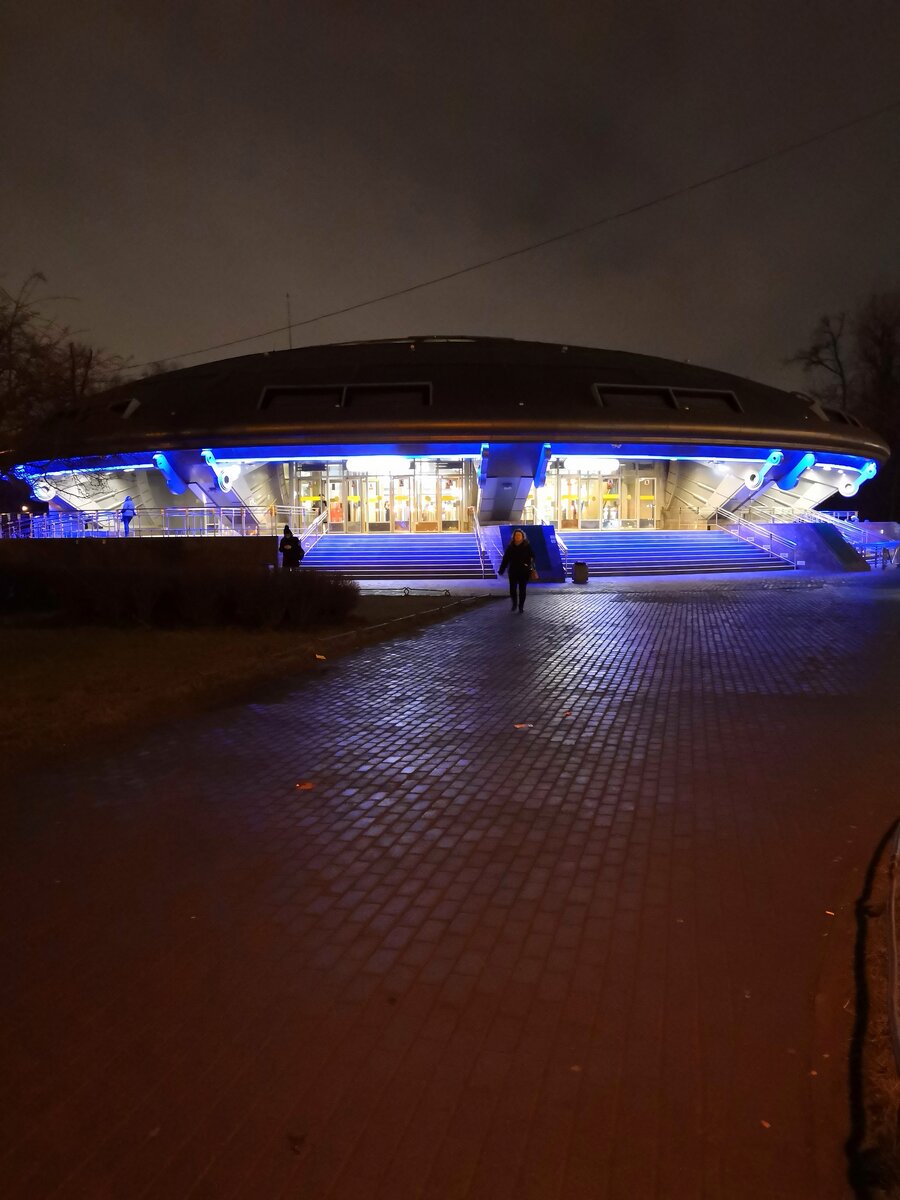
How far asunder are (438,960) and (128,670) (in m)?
7.97

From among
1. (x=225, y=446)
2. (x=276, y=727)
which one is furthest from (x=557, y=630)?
(x=225, y=446)

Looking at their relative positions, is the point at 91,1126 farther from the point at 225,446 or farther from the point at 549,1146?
the point at 225,446

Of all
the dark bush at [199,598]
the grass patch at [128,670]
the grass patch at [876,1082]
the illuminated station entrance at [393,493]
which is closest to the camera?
the grass patch at [876,1082]

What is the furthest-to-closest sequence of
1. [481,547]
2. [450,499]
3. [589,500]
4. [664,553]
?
1. [589,500]
2. [450,499]
3. [664,553]
4. [481,547]

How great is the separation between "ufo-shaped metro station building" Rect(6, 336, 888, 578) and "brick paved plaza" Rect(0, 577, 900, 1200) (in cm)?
2258

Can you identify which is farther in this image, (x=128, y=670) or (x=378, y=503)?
(x=378, y=503)

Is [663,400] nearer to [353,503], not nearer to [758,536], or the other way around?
[758,536]

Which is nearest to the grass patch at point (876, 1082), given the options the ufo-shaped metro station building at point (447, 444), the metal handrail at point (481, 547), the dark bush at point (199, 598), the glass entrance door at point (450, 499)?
the dark bush at point (199, 598)

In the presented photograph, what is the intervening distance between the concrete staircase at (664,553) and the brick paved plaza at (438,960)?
79.7 ft

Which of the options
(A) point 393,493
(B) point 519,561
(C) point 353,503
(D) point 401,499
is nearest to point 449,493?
(D) point 401,499

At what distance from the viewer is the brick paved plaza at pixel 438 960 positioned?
8.94 feet

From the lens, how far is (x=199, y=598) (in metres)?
15.2

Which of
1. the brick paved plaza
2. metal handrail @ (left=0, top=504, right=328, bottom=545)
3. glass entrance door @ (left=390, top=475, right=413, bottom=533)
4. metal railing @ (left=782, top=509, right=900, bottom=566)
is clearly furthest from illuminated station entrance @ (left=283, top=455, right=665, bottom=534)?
the brick paved plaza

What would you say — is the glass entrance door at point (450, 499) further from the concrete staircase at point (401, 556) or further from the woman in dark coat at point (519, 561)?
the woman in dark coat at point (519, 561)
